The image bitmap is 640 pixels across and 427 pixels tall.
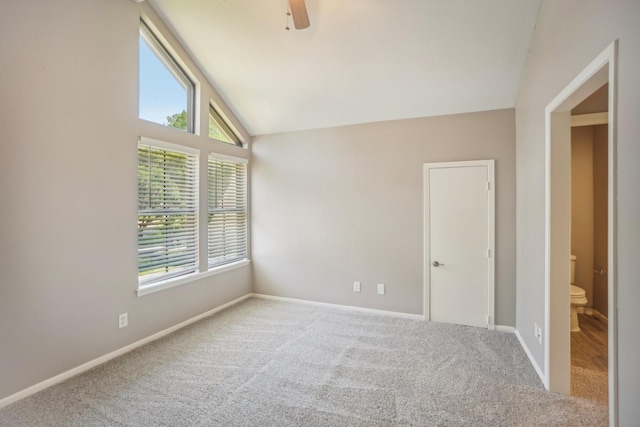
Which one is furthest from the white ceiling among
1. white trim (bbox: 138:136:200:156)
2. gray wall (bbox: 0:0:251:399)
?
white trim (bbox: 138:136:200:156)

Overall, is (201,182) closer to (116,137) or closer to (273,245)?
(116,137)

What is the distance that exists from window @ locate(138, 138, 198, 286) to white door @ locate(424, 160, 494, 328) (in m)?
3.05

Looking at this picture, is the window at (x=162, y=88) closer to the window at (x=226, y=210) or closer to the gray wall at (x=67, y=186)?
the gray wall at (x=67, y=186)

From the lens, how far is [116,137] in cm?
293

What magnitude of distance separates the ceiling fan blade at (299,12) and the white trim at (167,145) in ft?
6.74

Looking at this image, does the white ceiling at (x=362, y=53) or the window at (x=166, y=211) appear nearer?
the white ceiling at (x=362, y=53)

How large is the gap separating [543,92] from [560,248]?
1.30 metres

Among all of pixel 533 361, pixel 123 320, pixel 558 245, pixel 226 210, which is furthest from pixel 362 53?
pixel 123 320

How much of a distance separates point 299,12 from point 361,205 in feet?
8.45

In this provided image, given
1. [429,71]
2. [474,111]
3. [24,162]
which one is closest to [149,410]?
[24,162]

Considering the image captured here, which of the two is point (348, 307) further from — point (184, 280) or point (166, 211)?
point (166, 211)

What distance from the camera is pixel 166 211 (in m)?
3.47

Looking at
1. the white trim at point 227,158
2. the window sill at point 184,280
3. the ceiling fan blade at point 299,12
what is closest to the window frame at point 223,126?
the white trim at point 227,158

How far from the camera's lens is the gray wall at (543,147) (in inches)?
50.4
